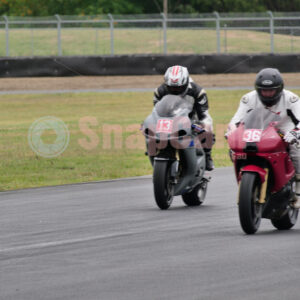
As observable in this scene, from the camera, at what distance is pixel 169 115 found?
36.2ft

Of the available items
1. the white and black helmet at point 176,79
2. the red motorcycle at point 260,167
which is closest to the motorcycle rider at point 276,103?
the red motorcycle at point 260,167

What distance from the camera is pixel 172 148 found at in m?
10.9

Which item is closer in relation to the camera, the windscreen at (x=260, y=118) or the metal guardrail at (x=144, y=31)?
the windscreen at (x=260, y=118)

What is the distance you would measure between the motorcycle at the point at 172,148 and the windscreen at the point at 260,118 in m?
2.01

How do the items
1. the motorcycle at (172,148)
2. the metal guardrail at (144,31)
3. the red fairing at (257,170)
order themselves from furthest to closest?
the metal guardrail at (144,31)
the motorcycle at (172,148)
the red fairing at (257,170)

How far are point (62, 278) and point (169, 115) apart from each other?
4.38 meters

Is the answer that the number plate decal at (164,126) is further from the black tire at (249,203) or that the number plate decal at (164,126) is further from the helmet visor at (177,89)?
the black tire at (249,203)

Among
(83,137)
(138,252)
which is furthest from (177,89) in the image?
(83,137)

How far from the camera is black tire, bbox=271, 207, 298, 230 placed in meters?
9.42

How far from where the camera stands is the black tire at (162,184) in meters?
10.6

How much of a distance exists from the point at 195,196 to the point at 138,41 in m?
34.8

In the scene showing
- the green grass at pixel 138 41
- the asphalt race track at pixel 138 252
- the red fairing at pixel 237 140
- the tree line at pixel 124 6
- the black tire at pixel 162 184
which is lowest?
the asphalt race track at pixel 138 252

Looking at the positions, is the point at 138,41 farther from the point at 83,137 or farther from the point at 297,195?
the point at 297,195

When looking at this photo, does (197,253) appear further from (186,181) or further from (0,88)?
(0,88)
